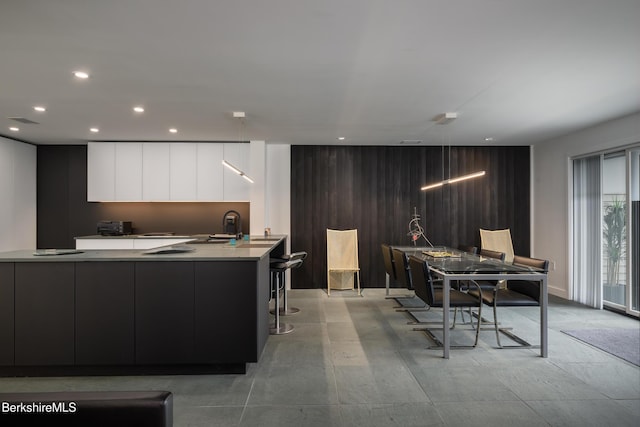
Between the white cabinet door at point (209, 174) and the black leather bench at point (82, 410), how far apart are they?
5639mm

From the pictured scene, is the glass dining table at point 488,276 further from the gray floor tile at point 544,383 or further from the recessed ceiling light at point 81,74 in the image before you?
the recessed ceiling light at point 81,74

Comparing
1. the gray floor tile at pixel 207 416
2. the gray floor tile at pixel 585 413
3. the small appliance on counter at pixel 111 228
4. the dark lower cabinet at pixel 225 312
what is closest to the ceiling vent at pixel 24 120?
the small appliance on counter at pixel 111 228

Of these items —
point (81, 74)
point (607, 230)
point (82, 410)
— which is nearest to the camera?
point (82, 410)

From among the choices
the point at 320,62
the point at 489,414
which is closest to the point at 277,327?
the point at 489,414

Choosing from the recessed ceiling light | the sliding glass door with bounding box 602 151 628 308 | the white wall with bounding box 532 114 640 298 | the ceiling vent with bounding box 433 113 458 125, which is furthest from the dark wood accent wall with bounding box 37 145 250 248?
the sliding glass door with bounding box 602 151 628 308

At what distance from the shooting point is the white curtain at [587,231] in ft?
17.9

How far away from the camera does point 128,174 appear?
21.0 ft

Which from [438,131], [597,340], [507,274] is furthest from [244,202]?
[597,340]

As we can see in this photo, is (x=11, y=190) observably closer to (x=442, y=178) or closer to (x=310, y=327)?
(x=310, y=327)

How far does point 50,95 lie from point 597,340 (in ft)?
20.3

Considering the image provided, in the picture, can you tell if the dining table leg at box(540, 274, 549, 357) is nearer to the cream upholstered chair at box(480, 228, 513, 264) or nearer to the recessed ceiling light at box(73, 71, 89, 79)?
the cream upholstered chair at box(480, 228, 513, 264)

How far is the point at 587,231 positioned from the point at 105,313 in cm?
629

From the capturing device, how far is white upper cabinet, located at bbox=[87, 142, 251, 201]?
641cm

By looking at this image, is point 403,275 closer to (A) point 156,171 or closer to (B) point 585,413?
(B) point 585,413
